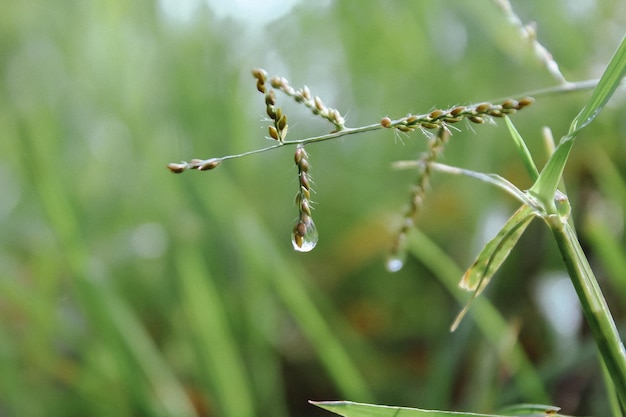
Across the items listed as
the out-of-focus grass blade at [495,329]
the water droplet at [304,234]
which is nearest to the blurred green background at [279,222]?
the out-of-focus grass blade at [495,329]

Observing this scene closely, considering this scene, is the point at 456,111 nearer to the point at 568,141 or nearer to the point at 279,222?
the point at 568,141

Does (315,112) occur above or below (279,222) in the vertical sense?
below

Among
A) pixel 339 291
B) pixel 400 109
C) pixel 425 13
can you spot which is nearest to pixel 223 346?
pixel 339 291

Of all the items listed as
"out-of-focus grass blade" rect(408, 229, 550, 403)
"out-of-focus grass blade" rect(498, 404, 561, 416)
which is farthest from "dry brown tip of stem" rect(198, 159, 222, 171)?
"out-of-focus grass blade" rect(408, 229, 550, 403)

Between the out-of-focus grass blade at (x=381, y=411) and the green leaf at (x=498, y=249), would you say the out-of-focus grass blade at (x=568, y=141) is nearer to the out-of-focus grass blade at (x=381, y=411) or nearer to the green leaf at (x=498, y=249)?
the green leaf at (x=498, y=249)

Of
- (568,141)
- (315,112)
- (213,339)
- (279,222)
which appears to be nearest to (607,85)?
(568,141)

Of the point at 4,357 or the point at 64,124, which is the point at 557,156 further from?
the point at 64,124

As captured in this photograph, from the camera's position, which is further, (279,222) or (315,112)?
(279,222)
